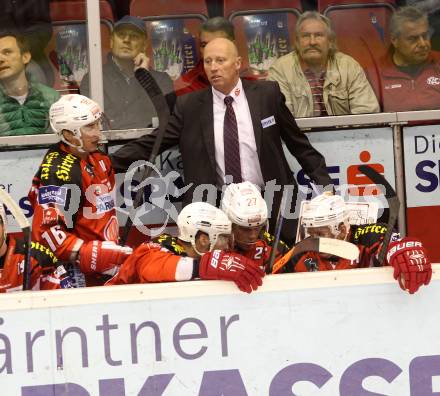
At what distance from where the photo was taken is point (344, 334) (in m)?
5.15

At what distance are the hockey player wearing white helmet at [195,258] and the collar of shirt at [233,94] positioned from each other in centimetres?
112

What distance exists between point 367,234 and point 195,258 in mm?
873

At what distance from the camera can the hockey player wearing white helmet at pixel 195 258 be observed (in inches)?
201

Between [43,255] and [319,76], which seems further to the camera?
[319,76]

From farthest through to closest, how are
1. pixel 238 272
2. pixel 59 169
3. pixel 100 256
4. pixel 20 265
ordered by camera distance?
pixel 59 169
pixel 100 256
pixel 20 265
pixel 238 272

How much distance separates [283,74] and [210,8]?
545 millimetres

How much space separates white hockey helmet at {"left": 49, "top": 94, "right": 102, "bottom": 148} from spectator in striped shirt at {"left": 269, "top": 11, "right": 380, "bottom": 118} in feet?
4.21

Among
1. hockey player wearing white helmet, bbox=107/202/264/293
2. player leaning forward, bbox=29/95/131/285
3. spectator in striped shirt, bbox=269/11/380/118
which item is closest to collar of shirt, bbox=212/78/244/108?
spectator in striped shirt, bbox=269/11/380/118

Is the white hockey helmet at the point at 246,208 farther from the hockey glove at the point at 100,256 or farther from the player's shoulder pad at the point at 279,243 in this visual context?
the hockey glove at the point at 100,256

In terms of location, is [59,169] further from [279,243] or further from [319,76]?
→ [319,76]

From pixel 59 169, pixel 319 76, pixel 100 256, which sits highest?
pixel 319 76

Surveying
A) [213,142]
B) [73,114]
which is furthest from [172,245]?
[213,142]

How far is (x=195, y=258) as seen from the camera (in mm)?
5598

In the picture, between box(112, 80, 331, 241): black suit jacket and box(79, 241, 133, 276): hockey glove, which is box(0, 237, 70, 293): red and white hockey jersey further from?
box(112, 80, 331, 241): black suit jacket
